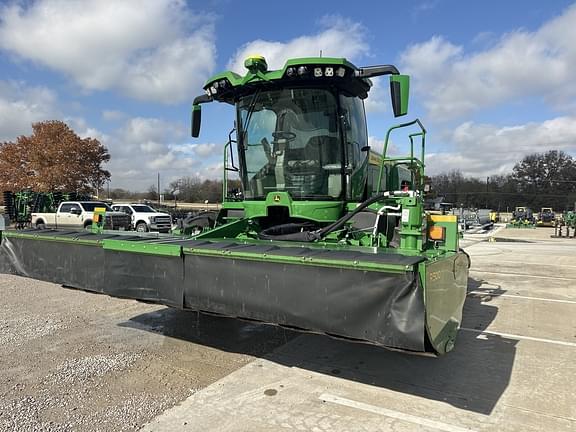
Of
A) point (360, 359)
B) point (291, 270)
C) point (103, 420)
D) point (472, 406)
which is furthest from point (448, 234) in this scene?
point (103, 420)

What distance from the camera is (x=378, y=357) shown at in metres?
4.39

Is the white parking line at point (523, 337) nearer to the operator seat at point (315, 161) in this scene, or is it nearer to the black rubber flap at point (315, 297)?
the operator seat at point (315, 161)

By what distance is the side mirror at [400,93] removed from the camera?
4.60 m

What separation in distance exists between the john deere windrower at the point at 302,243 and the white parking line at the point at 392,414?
56 cm

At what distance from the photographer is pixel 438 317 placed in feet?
9.86

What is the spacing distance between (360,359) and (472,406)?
1203 millimetres

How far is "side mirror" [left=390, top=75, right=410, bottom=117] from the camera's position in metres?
4.60

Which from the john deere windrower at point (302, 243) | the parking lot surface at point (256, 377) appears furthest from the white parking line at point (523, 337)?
the john deere windrower at point (302, 243)

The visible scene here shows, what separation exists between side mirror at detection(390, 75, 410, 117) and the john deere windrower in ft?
0.04

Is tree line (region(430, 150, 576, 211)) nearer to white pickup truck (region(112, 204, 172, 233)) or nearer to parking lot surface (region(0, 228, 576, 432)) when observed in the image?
white pickup truck (region(112, 204, 172, 233))

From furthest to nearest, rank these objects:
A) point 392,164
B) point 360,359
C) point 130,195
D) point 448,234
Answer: point 130,195, point 392,164, point 448,234, point 360,359

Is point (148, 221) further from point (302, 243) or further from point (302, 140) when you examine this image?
point (302, 243)

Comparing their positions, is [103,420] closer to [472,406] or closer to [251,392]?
[251,392]

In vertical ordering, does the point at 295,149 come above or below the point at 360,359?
above
